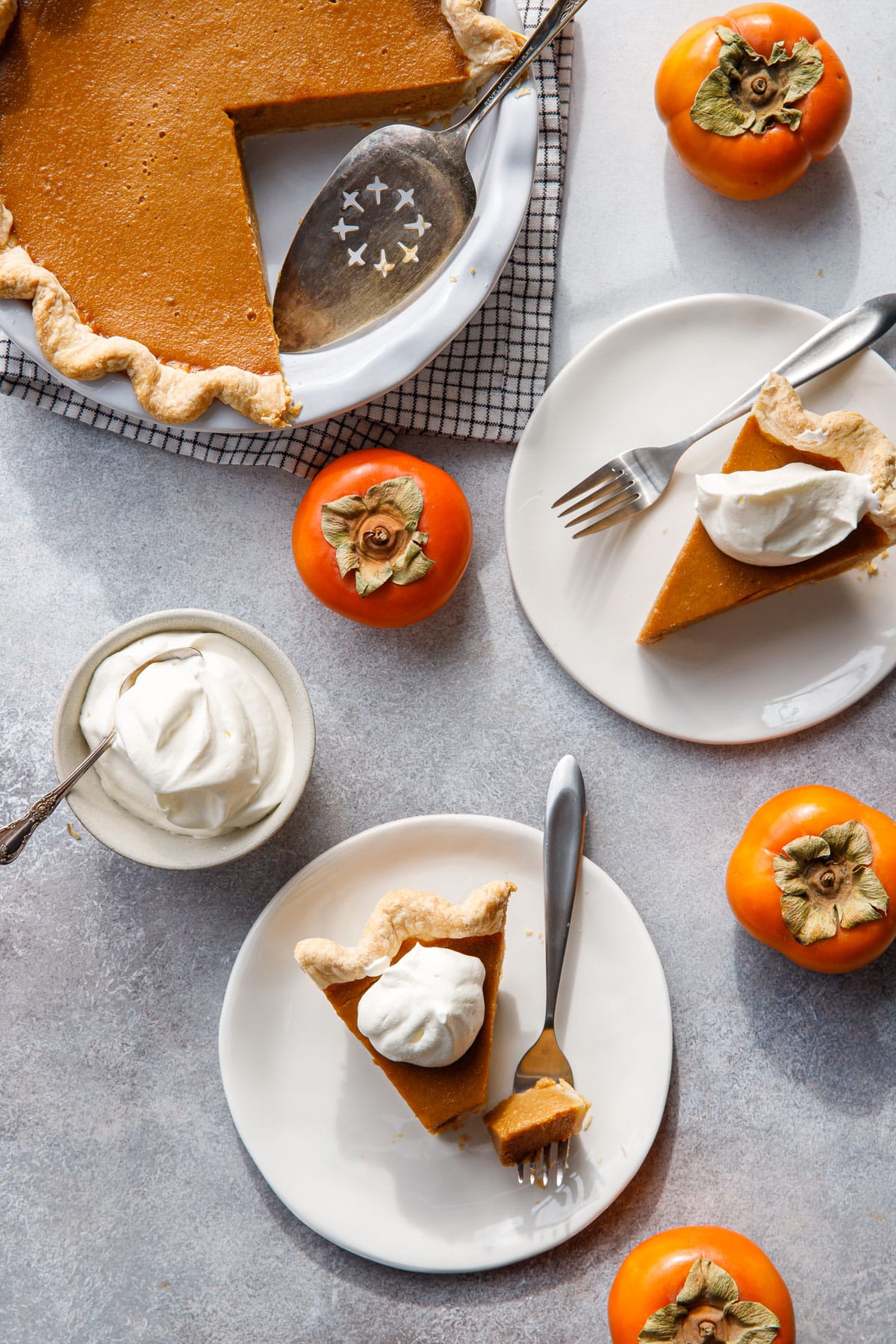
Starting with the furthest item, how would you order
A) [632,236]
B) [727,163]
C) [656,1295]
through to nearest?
[632,236]
[727,163]
[656,1295]

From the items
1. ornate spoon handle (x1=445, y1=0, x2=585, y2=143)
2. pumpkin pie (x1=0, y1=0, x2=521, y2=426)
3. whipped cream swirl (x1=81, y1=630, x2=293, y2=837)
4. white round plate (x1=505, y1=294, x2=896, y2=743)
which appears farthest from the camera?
white round plate (x1=505, y1=294, x2=896, y2=743)

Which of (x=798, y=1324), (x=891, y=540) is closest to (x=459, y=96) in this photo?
(x=891, y=540)

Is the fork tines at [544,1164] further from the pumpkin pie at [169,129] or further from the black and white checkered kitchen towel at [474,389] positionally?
the pumpkin pie at [169,129]

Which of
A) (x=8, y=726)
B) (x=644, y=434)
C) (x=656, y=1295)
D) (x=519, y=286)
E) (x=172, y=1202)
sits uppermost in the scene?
(x=519, y=286)

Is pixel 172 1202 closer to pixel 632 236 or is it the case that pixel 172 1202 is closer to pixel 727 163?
pixel 632 236

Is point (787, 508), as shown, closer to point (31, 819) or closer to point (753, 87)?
point (753, 87)

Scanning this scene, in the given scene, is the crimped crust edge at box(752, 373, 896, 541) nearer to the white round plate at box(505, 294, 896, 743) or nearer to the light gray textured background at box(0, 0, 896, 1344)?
the white round plate at box(505, 294, 896, 743)

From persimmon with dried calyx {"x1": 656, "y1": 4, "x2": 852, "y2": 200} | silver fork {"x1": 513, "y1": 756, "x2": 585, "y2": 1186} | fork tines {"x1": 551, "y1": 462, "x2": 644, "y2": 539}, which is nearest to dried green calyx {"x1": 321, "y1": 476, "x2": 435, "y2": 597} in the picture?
fork tines {"x1": 551, "y1": 462, "x2": 644, "y2": 539}
